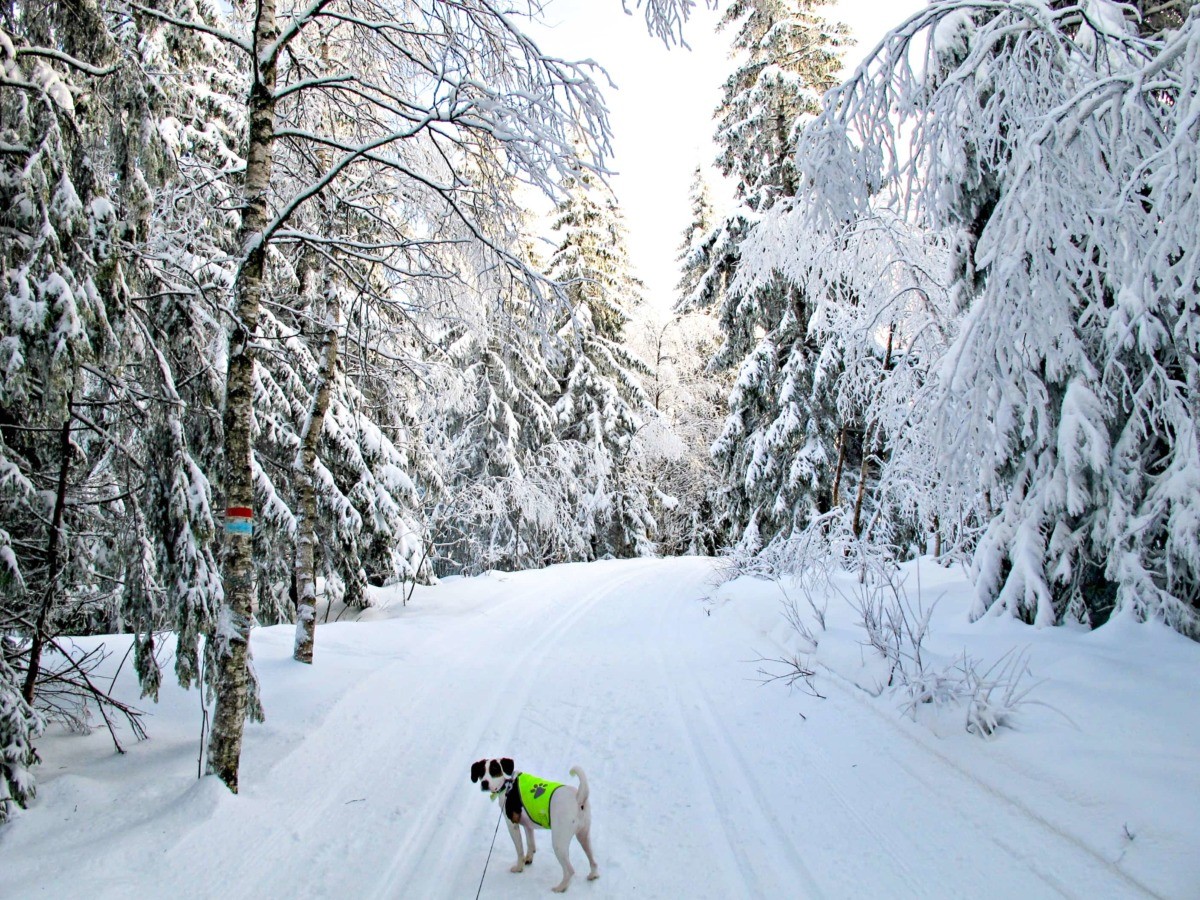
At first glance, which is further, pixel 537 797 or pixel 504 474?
pixel 504 474

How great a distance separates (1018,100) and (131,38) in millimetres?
5884

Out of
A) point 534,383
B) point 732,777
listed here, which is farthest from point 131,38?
point 534,383

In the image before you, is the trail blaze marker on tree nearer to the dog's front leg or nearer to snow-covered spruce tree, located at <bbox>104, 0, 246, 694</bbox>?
snow-covered spruce tree, located at <bbox>104, 0, 246, 694</bbox>

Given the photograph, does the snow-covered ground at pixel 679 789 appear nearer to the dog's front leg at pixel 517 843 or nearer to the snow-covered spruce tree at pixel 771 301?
the dog's front leg at pixel 517 843

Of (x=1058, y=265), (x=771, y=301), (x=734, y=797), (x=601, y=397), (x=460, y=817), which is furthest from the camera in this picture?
(x=601, y=397)

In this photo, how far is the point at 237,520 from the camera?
3.84 metres

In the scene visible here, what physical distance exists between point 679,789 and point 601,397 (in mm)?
18840

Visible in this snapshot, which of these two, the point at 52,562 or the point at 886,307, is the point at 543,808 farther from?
the point at 886,307

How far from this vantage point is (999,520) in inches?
211

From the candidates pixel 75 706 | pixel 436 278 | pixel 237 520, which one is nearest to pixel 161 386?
pixel 237 520

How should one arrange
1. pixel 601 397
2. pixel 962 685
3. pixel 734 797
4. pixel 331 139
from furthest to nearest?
pixel 601 397
pixel 962 685
pixel 331 139
pixel 734 797

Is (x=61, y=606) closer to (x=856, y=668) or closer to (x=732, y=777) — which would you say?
(x=732, y=777)

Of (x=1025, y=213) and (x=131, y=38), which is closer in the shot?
(x=1025, y=213)

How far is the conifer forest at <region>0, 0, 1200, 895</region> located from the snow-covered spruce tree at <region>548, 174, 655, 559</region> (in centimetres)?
1269
